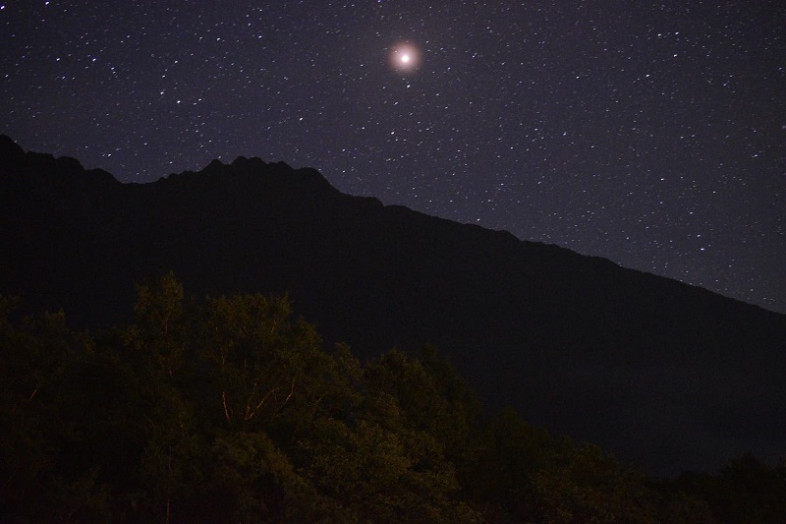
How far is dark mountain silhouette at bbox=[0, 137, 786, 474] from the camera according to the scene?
129500 millimetres

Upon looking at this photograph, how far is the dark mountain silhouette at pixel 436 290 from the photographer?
129500 millimetres

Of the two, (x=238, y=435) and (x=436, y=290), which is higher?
(x=436, y=290)

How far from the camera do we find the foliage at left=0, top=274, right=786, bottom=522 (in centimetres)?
1492

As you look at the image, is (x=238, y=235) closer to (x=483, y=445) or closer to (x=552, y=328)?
(x=552, y=328)

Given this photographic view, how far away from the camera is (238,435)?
15.9 m

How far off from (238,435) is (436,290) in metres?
152

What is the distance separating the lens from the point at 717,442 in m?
129

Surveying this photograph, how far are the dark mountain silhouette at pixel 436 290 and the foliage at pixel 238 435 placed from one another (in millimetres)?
97337

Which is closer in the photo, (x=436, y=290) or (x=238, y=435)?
(x=238, y=435)

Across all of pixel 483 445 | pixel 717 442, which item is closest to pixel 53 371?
pixel 483 445

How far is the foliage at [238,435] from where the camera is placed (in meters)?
14.9

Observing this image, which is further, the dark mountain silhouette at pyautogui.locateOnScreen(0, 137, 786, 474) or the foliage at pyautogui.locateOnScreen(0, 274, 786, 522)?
the dark mountain silhouette at pyautogui.locateOnScreen(0, 137, 786, 474)

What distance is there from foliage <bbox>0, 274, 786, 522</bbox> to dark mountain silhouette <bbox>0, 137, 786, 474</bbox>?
97337mm

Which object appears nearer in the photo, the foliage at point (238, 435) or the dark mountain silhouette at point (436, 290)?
the foliage at point (238, 435)
